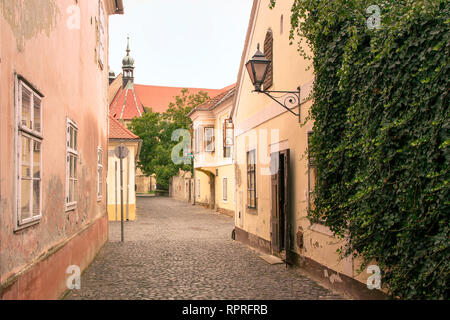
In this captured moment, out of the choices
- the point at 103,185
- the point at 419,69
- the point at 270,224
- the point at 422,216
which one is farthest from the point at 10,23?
the point at 103,185

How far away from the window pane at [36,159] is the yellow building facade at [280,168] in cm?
384

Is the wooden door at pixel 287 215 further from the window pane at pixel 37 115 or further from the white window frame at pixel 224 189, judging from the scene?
the white window frame at pixel 224 189

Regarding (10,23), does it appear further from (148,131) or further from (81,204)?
(148,131)

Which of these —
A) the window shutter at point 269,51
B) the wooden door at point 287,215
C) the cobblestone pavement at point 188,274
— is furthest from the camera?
the window shutter at point 269,51

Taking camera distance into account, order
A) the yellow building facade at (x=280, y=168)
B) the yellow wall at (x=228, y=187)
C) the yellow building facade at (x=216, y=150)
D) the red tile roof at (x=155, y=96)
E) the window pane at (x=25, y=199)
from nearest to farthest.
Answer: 1. the window pane at (x=25, y=199)
2. the yellow building facade at (x=280, y=168)
3. the yellow wall at (x=228, y=187)
4. the yellow building facade at (x=216, y=150)
5. the red tile roof at (x=155, y=96)

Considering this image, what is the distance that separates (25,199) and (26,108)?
38.4 inches

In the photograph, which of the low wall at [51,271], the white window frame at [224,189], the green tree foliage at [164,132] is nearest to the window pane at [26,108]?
the low wall at [51,271]

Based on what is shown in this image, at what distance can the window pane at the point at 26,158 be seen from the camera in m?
5.14

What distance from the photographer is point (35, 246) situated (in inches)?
219

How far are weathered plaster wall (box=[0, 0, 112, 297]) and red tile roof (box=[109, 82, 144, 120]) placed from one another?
58344 mm

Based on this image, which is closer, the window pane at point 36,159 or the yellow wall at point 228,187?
the window pane at point 36,159

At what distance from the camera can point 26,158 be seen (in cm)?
529

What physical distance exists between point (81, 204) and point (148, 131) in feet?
129

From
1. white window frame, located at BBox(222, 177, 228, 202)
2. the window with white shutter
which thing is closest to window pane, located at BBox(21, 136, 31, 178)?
white window frame, located at BBox(222, 177, 228, 202)
